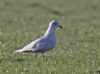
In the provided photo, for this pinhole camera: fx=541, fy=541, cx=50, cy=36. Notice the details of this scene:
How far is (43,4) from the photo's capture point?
43.8m

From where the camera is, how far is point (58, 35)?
27.1m

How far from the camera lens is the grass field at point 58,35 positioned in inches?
551

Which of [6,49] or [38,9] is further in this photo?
[38,9]

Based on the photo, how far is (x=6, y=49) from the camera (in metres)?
18.3

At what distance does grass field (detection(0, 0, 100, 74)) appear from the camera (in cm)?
1400

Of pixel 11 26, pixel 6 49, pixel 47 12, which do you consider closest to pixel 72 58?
pixel 6 49

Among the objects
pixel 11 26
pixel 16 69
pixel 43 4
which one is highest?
pixel 43 4

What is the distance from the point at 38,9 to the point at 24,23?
8500 millimetres

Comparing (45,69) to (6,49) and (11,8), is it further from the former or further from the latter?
(11,8)

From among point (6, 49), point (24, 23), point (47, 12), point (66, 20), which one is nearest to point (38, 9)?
point (47, 12)

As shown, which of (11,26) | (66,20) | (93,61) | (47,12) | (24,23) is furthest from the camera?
(47,12)

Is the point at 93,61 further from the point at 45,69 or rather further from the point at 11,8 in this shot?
the point at 11,8

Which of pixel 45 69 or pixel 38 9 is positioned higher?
pixel 38 9

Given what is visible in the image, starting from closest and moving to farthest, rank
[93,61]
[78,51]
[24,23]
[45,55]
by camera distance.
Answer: [93,61]
[45,55]
[78,51]
[24,23]
